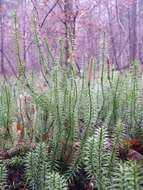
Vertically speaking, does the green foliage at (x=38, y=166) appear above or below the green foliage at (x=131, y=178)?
below

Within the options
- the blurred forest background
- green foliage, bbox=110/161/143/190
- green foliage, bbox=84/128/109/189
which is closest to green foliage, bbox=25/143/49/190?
green foliage, bbox=84/128/109/189

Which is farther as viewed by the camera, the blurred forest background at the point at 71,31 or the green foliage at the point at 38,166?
the blurred forest background at the point at 71,31

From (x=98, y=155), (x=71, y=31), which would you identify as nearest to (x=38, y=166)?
(x=98, y=155)

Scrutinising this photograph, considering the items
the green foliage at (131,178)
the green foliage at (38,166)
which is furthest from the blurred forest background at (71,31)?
the green foliage at (131,178)

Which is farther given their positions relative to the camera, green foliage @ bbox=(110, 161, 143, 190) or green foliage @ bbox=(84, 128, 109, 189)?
green foliage @ bbox=(84, 128, 109, 189)

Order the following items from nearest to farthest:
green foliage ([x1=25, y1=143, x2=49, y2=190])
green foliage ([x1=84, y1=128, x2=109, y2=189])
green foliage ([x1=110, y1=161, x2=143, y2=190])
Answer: green foliage ([x1=110, y1=161, x2=143, y2=190]), green foliage ([x1=84, y1=128, x2=109, y2=189]), green foliage ([x1=25, y1=143, x2=49, y2=190])

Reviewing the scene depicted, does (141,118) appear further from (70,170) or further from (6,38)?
(6,38)

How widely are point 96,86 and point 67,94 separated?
0.44 m

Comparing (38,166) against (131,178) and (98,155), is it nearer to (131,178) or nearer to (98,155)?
(98,155)

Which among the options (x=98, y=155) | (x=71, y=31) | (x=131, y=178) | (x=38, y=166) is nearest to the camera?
(x=131, y=178)

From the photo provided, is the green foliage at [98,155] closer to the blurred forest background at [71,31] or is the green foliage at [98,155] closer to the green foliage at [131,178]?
the green foliage at [131,178]

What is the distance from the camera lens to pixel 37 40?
1989mm

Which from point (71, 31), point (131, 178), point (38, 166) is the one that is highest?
point (71, 31)

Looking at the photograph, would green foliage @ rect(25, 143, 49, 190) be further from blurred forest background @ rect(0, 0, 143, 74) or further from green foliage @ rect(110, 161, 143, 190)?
blurred forest background @ rect(0, 0, 143, 74)
